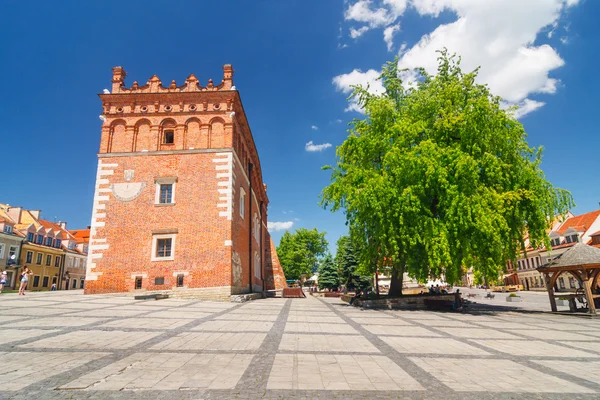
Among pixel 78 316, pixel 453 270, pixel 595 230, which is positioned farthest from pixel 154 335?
pixel 595 230

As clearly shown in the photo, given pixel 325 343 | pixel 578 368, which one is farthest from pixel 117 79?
pixel 578 368

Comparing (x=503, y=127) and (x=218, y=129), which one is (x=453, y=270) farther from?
(x=218, y=129)

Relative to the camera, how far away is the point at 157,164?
68.0 feet

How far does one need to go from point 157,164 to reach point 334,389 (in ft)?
62.6

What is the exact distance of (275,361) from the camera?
606 cm

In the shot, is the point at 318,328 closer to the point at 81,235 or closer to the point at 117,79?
the point at 117,79

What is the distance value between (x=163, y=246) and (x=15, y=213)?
125 ft

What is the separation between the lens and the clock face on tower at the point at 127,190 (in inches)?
797

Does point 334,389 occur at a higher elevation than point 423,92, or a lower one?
lower

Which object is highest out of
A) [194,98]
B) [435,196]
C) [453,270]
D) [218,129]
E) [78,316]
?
[194,98]

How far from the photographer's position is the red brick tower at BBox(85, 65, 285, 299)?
1906 centimetres

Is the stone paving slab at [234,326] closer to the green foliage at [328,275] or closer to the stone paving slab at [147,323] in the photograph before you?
the stone paving slab at [147,323]

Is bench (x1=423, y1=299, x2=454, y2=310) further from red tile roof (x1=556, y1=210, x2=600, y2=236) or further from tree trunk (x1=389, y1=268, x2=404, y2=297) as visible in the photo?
red tile roof (x1=556, y1=210, x2=600, y2=236)

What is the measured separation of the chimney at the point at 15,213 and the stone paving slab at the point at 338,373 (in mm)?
52054
